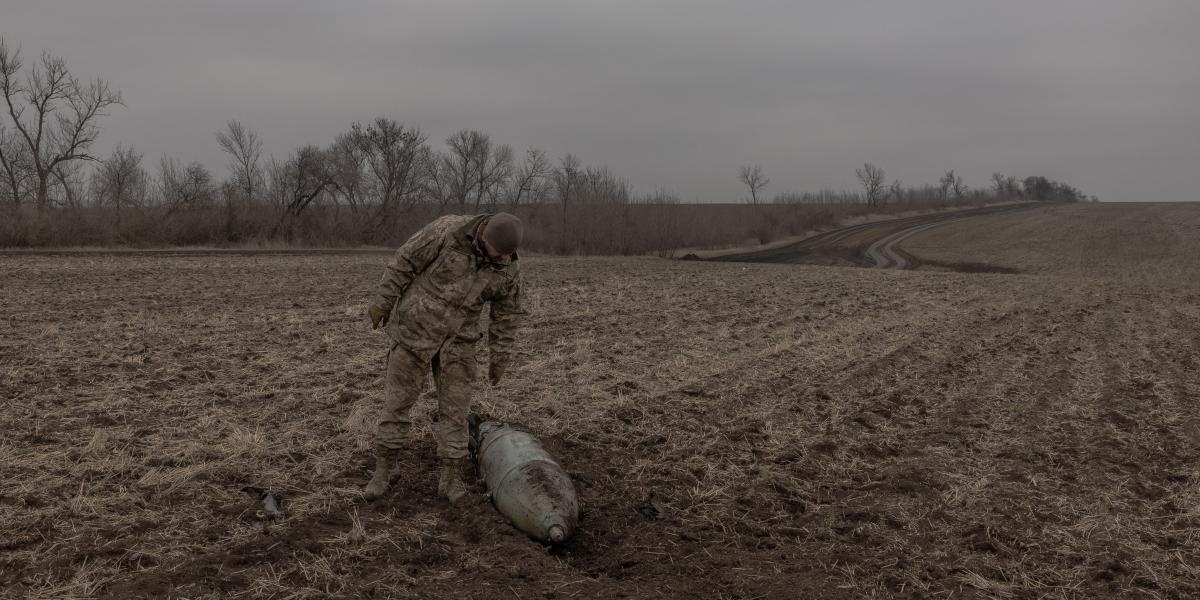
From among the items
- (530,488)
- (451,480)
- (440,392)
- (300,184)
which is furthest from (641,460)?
(300,184)

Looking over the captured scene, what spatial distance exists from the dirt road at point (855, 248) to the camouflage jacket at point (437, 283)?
32426mm

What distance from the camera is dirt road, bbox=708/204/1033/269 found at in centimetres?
3998

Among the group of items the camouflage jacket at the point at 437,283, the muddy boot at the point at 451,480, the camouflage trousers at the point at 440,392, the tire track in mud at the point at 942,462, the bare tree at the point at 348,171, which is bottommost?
the tire track in mud at the point at 942,462

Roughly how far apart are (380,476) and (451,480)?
0.50 meters

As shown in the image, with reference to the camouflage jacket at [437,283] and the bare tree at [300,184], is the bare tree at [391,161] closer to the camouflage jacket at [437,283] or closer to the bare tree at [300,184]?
the bare tree at [300,184]

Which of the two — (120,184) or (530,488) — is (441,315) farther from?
(120,184)

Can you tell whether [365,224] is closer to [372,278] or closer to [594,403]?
[372,278]

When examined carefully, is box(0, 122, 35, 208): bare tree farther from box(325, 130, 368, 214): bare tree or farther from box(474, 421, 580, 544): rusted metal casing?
box(474, 421, 580, 544): rusted metal casing

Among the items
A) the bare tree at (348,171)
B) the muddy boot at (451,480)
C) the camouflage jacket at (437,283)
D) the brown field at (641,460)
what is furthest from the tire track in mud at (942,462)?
the bare tree at (348,171)

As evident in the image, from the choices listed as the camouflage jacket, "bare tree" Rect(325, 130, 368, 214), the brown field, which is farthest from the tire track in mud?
"bare tree" Rect(325, 130, 368, 214)

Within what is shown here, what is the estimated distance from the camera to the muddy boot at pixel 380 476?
5152 mm

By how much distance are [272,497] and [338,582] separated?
127cm

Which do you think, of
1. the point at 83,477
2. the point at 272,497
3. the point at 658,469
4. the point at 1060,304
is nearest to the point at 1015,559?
the point at 658,469

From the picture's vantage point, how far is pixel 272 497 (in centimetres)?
504
